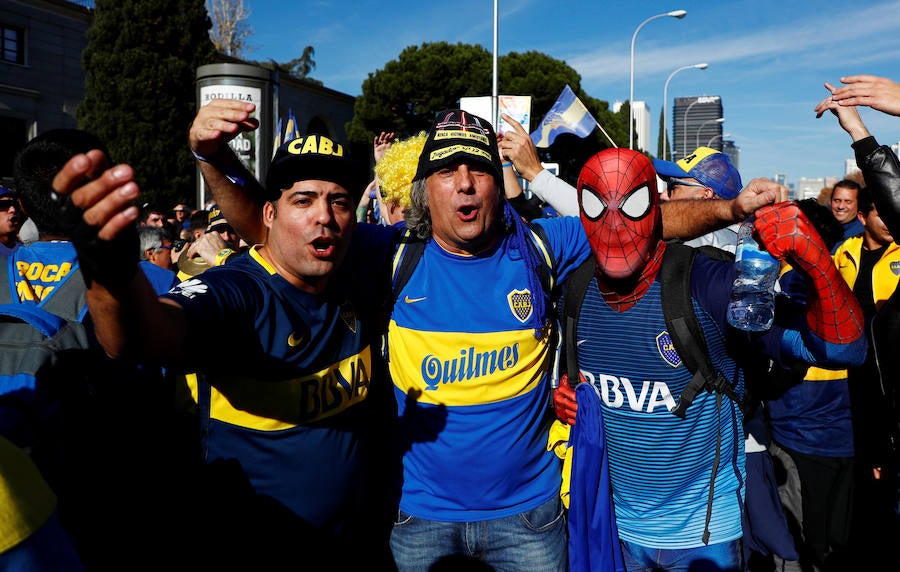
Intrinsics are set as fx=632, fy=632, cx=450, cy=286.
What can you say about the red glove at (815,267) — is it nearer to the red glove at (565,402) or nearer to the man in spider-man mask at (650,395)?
the man in spider-man mask at (650,395)

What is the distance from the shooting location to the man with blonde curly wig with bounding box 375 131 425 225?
351cm

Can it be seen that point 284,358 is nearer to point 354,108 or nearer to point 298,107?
point 298,107

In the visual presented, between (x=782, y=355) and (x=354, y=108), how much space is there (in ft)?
119

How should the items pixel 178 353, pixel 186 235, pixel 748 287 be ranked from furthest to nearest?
1. pixel 186 235
2. pixel 748 287
3. pixel 178 353

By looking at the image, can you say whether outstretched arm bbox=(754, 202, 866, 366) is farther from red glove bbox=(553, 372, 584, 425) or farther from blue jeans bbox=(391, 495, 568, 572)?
blue jeans bbox=(391, 495, 568, 572)

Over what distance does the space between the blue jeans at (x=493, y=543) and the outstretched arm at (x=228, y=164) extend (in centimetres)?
136

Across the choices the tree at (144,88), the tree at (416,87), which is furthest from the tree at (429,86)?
the tree at (144,88)

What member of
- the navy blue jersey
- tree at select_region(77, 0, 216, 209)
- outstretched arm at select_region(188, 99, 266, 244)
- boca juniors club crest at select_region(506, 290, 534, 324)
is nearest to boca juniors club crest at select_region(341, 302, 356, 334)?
the navy blue jersey

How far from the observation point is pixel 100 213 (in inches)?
50.1

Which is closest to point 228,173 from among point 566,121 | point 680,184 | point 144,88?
point 680,184

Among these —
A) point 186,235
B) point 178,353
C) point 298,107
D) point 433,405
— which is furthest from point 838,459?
point 298,107

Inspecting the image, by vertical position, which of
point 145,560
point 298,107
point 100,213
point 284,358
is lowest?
point 145,560

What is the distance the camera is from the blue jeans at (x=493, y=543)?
96.4 inches

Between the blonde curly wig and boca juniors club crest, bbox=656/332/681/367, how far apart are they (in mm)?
1658
